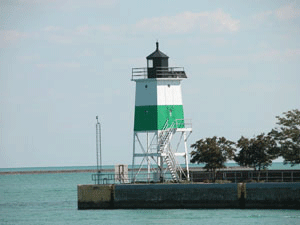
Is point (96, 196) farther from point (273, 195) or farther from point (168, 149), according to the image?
point (273, 195)

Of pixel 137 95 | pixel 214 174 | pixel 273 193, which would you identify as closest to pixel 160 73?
pixel 137 95

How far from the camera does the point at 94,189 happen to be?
210 ft

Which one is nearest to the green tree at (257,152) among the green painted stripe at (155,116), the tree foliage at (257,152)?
the tree foliage at (257,152)

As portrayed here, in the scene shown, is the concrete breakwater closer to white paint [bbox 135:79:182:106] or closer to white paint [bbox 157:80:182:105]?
white paint [bbox 135:79:182:106]

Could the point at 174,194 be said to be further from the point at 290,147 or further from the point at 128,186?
the point at 290,147

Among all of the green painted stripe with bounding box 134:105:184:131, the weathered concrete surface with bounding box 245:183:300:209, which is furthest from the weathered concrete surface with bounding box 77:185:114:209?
the weathered concrete surface with bounding box 245:183:300:209

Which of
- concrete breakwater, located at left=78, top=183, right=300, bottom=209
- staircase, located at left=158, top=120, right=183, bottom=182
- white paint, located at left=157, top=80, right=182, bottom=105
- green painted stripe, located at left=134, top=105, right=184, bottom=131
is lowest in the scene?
concrete breakwater, located at left=78, top=183, right=300, bottom=209

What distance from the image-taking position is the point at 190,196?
61719mm

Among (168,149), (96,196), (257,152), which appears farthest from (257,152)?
(96,196)

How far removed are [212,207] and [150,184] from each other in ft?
13.9

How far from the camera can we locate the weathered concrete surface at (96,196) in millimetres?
63594

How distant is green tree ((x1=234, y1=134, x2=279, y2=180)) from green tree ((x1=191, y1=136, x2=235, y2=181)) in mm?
829

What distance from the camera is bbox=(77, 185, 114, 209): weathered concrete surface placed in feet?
209

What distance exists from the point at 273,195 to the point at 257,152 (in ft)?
22.1
